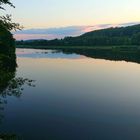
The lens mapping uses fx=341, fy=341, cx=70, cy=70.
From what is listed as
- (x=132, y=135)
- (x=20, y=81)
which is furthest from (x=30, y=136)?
(x=20, y=81)

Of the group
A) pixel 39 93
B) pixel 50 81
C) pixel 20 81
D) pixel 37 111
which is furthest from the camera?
pixel 50 81

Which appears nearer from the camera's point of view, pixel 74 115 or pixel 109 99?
pixel 74 115

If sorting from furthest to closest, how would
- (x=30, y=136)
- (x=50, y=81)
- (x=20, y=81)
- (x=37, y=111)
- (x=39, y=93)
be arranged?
(x=50, y=81), (x=39, y=93), (x=37, y=111), (x=30, y=136), (x=20, y=81)

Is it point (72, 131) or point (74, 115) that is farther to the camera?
point (74, 115)

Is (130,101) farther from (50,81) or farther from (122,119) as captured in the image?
(50,81)

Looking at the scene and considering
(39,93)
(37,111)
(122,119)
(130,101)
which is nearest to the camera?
(122,119)

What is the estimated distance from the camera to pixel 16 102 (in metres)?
50.3

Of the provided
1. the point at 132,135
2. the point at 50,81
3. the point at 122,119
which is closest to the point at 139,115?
the point at 122,119

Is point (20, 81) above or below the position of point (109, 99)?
above

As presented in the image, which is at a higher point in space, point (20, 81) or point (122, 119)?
point (20, 81)

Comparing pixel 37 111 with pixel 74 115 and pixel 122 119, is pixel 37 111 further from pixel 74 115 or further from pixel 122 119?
pixel 122 119

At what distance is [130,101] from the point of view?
50031 millimetres

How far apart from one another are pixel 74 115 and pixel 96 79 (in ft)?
114

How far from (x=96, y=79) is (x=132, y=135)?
42.3 meters
